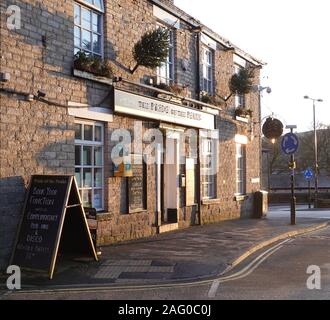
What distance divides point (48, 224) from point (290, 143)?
1141 cm

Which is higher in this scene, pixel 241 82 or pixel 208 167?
pixel 241 82

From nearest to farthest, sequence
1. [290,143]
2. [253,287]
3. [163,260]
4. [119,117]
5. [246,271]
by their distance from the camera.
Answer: [253,287] < [246,271] < [163,260] < [119,117] < [290,143]

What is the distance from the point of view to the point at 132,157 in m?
13.5

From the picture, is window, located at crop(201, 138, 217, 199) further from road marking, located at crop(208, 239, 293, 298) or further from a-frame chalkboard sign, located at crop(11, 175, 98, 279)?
a-frame chalkboard sign, located at crop(11, 175, 98, 279)

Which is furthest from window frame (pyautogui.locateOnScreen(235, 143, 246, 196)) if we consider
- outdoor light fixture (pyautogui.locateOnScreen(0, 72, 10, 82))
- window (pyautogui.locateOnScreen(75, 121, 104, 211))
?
outdoor light fixture (pyautogui.locateOnScreen(0, 72, 10, 82))

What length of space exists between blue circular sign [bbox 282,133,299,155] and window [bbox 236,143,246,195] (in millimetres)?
3383

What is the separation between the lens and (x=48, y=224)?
9133mm

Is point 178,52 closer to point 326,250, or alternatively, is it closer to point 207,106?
point 207,106

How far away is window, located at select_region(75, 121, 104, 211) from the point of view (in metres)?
11.8

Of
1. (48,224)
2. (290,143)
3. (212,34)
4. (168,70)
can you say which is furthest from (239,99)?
(48,224)

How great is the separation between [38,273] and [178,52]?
371 inches

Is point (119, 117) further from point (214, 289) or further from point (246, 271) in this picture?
point (214, 289)

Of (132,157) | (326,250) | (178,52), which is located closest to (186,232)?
(132,157)

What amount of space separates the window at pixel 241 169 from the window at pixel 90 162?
10.2 meters
